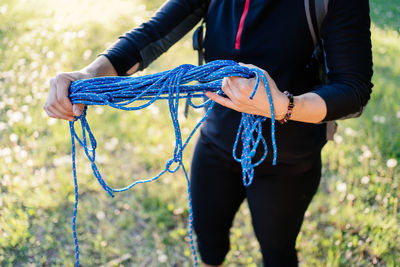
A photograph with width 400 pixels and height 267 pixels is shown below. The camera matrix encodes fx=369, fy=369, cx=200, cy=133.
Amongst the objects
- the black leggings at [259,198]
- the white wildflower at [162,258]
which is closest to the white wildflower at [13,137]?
the white wildflower at [162,258]

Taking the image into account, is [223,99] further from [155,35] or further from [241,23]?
[155,35]

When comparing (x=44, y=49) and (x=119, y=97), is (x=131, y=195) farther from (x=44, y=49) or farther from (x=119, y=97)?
(x=44, y=49)

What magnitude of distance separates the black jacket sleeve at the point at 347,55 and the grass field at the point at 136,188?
1.58 m

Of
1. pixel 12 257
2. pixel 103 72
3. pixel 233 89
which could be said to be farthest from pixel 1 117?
pixel 233 89

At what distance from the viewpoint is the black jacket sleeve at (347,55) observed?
4.07 ft

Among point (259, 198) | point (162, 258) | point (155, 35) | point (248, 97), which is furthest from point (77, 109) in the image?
point (162, 258)

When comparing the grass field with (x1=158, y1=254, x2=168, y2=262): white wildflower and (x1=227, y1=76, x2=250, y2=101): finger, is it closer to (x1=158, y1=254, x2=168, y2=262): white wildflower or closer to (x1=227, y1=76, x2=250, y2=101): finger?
(x1=158, y1=254, x2=168, y2=262): white wildflower

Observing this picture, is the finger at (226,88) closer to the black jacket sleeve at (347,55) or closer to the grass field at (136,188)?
the black jacket sleeve at (347,55)

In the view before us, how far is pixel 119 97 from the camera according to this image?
1271 mm

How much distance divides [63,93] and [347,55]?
0.97 metres

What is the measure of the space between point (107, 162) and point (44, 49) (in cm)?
181

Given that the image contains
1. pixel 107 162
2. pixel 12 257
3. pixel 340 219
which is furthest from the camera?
pixel 107 162

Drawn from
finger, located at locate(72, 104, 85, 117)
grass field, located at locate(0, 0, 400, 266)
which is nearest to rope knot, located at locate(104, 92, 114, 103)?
finger, located at locate(72, 104, 85, 117)

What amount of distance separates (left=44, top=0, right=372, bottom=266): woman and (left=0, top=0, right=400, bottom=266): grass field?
1.00 m
